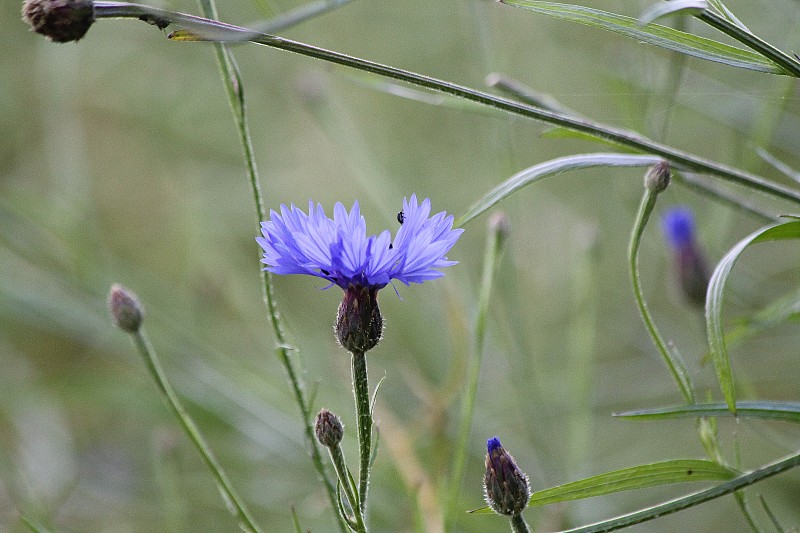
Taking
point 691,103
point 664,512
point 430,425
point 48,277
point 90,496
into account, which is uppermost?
point 691,103

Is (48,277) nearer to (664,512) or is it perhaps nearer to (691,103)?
(691,103)

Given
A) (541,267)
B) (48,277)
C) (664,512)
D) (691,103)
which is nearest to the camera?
(664,512)

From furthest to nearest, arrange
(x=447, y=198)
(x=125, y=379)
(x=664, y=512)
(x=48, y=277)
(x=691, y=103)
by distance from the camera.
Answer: (x=447, y=198)
(x=48, y=277)
(x=125, y=379)
(x=691, y=103)
(x=664, y=512)

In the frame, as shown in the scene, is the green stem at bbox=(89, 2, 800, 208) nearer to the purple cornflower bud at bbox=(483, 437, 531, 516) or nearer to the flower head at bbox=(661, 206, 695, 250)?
the purple cornflower bud at bbox=(483, 437, 531, 516)

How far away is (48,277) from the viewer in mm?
1192

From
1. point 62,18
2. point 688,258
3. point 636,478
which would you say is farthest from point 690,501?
point 688,258

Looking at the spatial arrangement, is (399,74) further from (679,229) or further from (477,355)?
(679,229)

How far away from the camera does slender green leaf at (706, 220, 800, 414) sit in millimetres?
348

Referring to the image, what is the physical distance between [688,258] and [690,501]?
49 centimetres

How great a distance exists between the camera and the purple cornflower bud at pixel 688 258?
771mm

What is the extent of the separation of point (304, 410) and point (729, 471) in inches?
8.2

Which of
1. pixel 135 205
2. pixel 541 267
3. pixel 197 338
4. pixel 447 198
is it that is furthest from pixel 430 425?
pixel 135 205

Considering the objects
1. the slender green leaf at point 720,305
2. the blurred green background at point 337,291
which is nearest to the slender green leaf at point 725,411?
the slender green leaf at point 720,305

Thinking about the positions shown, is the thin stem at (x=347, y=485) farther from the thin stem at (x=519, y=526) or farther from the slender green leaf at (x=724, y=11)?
the slender green leaf at (x=724, y=11)
